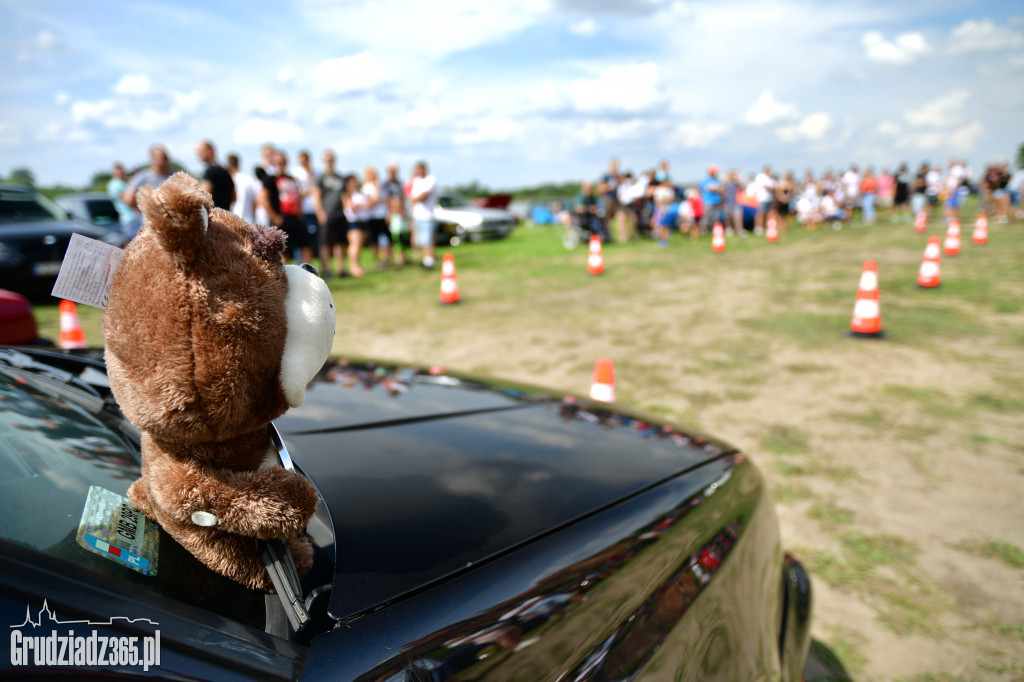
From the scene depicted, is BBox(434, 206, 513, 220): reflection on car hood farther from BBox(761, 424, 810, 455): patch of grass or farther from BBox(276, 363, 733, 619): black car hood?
BBox(276, 363, 733, 619): black car hood

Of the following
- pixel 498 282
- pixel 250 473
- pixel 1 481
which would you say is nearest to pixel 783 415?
pixel 250 473

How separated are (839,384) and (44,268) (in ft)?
30.7

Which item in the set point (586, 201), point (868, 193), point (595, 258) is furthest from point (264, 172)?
point (868, 193)

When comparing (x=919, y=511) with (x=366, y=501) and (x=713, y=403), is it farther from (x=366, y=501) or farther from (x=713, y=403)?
(x=366, y=501)

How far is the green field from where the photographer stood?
2434 mm

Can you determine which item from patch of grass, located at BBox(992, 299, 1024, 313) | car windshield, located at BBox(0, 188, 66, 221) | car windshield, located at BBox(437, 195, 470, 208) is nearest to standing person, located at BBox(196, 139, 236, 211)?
car windshield, located at BBox(0, 188, 66, 221)

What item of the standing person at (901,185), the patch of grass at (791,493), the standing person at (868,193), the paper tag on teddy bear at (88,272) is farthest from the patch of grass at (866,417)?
the standing person at (901,185)

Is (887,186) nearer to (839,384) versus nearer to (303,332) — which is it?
(839,384)

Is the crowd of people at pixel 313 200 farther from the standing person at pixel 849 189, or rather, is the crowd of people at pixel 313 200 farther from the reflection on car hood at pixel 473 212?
the standing person at pixel 849 189

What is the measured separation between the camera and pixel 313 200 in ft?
31.9

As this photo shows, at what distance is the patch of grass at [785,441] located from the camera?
3.75 metres

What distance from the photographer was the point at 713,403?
14.8 ft

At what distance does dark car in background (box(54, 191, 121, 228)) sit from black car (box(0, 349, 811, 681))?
38.0ft

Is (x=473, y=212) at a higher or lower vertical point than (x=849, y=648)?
higher
